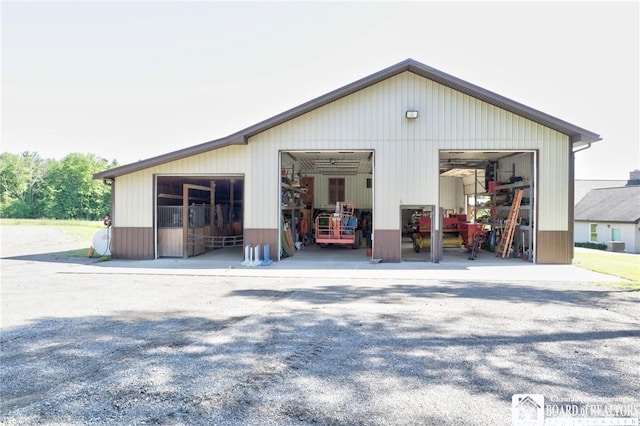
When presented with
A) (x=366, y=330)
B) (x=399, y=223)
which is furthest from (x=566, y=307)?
(x=399, y=223)

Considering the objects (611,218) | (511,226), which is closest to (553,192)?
(511,226)

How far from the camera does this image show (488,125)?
1422 centimetres

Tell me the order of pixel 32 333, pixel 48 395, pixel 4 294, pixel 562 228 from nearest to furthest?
1. pixel 48 395
2. pixel 32 333
3. pixel 4 294
4. pixel 562 228

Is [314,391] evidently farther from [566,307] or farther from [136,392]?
[566,307]

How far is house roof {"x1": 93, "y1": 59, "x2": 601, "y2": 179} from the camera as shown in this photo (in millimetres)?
13602

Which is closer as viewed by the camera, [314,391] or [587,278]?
[314,391]

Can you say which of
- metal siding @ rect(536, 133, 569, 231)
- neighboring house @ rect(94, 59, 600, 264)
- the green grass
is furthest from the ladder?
the green grass

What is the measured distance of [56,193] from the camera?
70.2 metres

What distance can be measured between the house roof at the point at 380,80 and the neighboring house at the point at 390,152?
0.04 metres

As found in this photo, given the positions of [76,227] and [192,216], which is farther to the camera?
[76,227]

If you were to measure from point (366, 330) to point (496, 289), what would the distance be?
15.6ft

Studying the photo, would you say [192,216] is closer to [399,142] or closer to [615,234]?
[399,142]

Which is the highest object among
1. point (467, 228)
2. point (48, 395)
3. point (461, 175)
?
point (461, 175)
